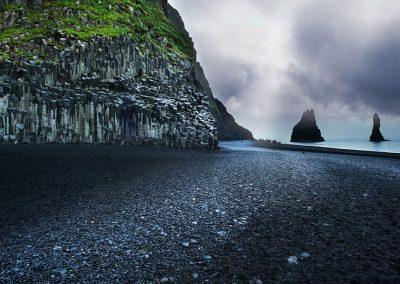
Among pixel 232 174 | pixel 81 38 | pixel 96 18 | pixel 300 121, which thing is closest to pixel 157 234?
pixel 232 174

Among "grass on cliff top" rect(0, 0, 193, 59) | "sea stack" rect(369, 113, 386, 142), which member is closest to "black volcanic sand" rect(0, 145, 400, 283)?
"grass on cliff top" rect(0, 0, 193, 59)

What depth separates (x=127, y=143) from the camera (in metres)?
38.0

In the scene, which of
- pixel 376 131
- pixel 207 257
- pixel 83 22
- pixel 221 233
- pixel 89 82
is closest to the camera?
pixel 207 257

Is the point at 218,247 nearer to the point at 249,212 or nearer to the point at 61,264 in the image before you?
the point at 249,212

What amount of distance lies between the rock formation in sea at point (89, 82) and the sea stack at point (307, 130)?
15183 cm

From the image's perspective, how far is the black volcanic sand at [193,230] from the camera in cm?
636

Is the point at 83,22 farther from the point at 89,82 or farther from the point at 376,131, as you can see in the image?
the point at 376,131

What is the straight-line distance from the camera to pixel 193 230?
28.8 feet

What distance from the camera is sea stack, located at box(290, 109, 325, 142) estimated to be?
7308 inches

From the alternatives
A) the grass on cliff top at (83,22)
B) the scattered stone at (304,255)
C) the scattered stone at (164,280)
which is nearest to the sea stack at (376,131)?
the grass on cliff top at (83,22)

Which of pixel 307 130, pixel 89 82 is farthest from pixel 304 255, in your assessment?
pixel 307 130

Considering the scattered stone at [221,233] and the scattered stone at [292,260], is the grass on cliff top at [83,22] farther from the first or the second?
the scattered stone at [292,260]

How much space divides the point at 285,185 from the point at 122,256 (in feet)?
36.3

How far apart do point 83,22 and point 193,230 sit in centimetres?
4884
